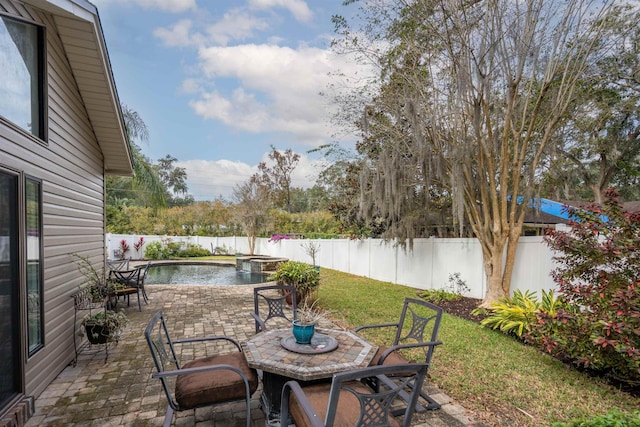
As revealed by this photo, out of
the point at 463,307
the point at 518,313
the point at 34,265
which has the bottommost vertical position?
the point at 463,307

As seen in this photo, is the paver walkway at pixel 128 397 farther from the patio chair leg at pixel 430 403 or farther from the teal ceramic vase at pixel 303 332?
the teal ceramic vase at pixel 303 332

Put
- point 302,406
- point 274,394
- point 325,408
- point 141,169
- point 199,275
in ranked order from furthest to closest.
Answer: point 141,169 < point 199,275 < point 274,394 < point 325,408 < point 302,406

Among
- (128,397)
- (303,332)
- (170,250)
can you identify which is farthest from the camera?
(170,250)

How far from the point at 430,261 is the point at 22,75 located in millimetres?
8392

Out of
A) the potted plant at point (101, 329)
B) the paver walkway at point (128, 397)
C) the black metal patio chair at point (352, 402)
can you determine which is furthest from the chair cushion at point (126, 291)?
the black metal patio chair at point (352, 402)

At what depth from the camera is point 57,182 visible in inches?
151

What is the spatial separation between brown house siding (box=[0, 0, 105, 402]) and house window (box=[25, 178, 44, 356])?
4.0 inches

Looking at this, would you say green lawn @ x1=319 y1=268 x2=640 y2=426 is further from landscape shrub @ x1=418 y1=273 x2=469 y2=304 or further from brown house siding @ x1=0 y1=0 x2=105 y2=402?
brown house siding @ x1=0 y1=0 x2=105 y2=402

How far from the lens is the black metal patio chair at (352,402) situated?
163 centimetres

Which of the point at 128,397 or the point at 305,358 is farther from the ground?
the point at 305,358

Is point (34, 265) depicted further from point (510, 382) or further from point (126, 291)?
point (510, 382)

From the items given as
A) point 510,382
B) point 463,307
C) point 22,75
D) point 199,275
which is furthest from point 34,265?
point 199,275

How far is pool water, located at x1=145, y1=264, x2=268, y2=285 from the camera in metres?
11.3

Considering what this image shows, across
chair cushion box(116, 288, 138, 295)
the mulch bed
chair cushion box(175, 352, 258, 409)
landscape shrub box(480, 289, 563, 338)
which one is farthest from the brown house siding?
the mulch bed
